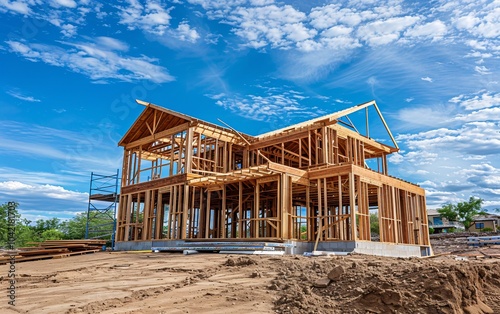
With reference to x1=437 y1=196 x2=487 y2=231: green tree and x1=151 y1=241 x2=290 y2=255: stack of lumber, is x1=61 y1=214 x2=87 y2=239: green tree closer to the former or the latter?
x1=151 y1=241 x2=290 y2=255: stack of lumber

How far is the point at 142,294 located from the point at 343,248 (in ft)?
35.9

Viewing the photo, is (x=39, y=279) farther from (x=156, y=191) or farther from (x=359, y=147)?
(x=359, y=147)

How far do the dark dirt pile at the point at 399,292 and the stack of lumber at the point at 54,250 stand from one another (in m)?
17.2

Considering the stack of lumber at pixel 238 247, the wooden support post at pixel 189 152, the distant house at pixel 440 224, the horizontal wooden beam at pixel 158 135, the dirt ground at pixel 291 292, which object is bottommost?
the dirt ground at pixel 291 292

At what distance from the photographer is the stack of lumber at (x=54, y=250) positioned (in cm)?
2070

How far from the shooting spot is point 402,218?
75.0 ft

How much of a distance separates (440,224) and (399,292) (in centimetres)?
6916

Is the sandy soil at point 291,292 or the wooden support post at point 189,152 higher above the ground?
the wooden support post at point 189,152

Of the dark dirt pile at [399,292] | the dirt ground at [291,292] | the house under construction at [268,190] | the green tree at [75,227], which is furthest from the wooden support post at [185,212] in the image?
the green tree at [75,227]

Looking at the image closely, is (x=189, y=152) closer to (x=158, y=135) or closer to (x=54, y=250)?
(x=158, y=135)

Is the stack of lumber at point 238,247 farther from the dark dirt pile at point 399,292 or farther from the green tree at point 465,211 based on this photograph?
the green tree at point 465,211

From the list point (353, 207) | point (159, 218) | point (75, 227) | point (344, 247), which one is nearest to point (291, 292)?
point (344, 247)

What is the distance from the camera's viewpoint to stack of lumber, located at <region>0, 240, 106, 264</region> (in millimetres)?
20703

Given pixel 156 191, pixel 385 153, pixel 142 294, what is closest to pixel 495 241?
pixel 385 153
